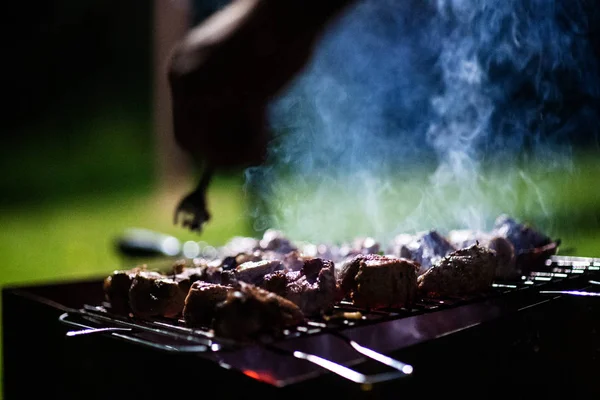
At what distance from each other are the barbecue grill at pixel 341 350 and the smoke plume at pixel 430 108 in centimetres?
141

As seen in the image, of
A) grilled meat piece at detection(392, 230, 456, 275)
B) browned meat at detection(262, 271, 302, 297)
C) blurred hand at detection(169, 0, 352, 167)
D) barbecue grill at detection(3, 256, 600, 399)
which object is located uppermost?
blurred hand at detection(169, 0, 352, 167)

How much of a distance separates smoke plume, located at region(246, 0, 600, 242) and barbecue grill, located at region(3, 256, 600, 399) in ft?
4.63

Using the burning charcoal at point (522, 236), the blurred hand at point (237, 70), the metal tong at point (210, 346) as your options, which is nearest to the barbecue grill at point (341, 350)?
the metal tong at point (210, 346)

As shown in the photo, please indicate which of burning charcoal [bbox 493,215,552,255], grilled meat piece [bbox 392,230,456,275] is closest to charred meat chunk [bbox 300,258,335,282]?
grilled meat piece [bbox 392,230,456,275]

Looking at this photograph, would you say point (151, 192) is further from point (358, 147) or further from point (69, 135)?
point (358, 147)

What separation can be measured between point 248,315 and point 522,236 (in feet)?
6.28

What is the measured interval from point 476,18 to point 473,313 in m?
2.05

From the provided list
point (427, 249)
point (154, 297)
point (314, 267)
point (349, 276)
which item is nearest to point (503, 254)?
point (427, 249)

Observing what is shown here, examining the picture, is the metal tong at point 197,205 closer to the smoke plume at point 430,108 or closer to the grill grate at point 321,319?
the smoke plume at point 430,108

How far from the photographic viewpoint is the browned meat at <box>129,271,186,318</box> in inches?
105

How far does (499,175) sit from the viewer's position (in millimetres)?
5910

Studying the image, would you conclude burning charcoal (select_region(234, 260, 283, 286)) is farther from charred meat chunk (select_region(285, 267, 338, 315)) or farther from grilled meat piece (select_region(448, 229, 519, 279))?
grilled meat piece (select_region(448, 229, 519, 279))

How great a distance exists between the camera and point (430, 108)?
15.6ft

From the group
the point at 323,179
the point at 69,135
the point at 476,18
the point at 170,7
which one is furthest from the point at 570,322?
the point at 69,135
